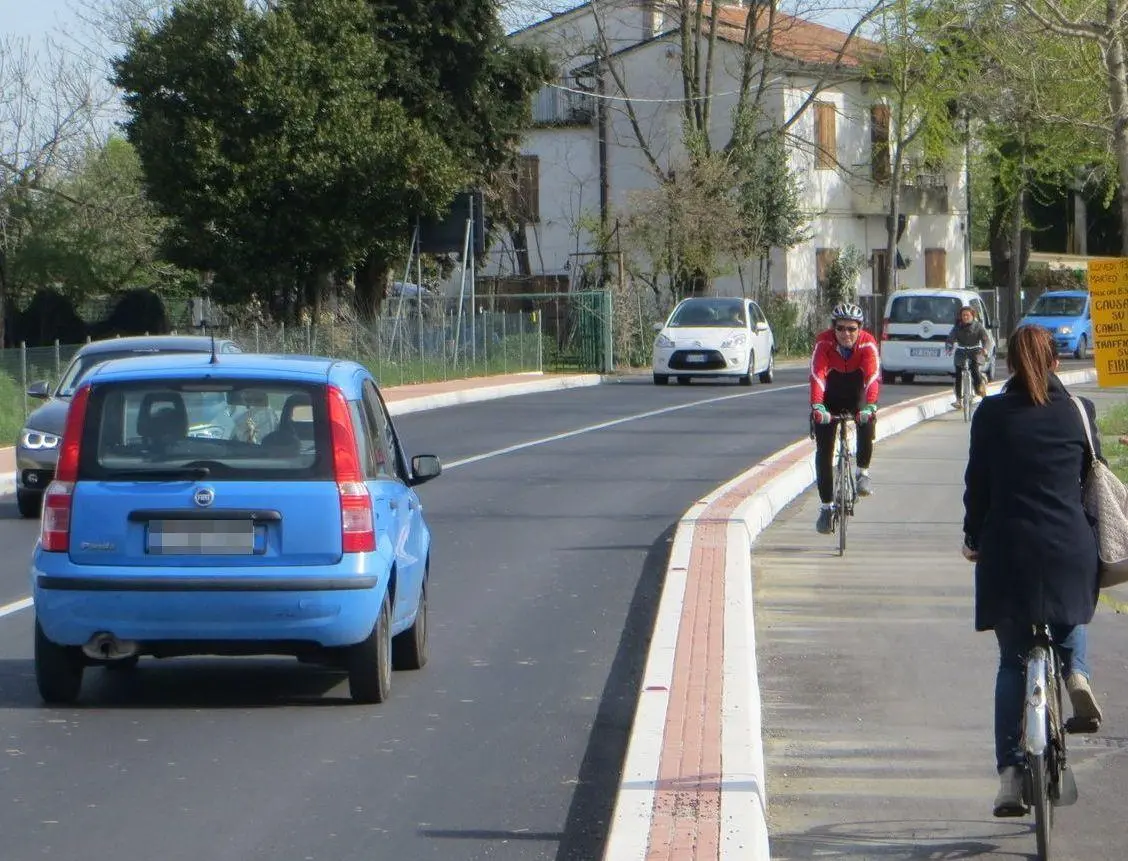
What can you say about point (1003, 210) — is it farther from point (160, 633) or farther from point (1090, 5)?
point (160, 633)

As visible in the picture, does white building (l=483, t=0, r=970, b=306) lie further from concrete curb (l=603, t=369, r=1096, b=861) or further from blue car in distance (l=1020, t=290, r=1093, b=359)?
concrete curb (l=603, t=369, r=1096, b=861)

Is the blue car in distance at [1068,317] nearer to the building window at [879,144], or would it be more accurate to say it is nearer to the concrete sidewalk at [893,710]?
the building window at [879,144]

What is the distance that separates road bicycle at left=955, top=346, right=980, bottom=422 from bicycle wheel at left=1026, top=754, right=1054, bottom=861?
20463 millimetres

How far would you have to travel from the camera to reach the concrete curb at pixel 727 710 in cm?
555

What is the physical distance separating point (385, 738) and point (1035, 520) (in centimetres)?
305

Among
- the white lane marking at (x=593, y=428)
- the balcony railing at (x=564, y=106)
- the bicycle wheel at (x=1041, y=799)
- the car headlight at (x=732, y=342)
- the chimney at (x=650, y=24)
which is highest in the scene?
the chimney at (x=650, y=24)

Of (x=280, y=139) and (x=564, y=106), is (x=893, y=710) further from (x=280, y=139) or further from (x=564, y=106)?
(x=564, y=106)

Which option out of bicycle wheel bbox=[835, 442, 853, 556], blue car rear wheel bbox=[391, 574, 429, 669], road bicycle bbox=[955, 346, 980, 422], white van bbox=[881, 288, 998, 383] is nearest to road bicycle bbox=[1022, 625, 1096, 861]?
blue car rear wheel bbox=[391, 574, 429, 669]

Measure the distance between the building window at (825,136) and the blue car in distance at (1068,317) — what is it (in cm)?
772

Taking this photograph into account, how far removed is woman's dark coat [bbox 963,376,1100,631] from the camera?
18.7 feet

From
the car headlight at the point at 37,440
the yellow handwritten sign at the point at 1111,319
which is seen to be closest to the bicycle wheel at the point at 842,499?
the yellow handwritten sign at the point at 1111,319

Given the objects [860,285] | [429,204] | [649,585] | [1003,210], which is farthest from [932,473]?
[1003,210]

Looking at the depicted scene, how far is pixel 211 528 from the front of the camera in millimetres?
7719

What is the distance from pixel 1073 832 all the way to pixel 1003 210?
185 feet
